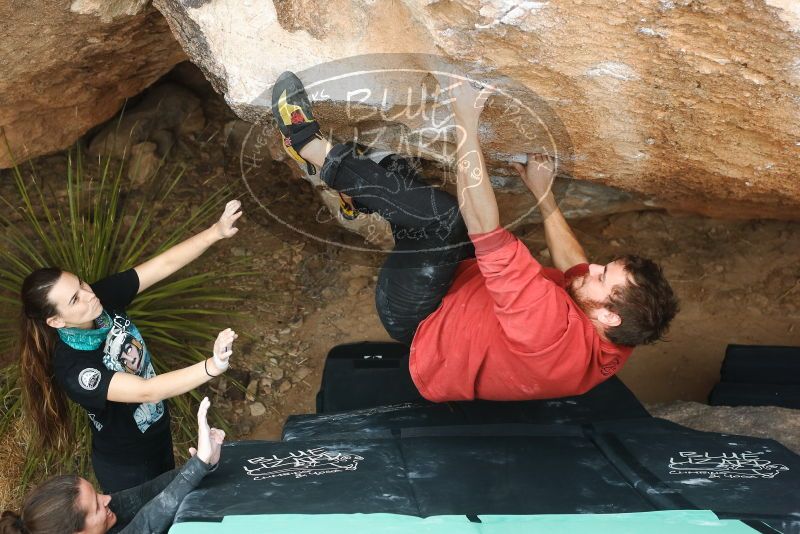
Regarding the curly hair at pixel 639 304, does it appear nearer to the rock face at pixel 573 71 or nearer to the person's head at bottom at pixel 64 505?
the rock face at pixel 573 71

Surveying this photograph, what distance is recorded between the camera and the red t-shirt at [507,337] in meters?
1.86

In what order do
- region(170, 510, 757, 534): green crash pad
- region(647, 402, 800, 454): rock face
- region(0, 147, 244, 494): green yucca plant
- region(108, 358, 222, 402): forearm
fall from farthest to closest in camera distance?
region(0, 147, 244, 494): green yucca plant, region(647, 402, 800, 454): rock face, region(108, 358, 222, 402): forearm, region(170, 510, 757, 534): green crash pad

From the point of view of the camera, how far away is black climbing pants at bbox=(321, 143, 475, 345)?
2068mm

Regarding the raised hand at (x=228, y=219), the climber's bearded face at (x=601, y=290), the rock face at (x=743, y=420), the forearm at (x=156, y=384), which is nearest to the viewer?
the climber's bearded face at (x=601, y=290)

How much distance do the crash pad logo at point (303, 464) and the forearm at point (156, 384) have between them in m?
0.27

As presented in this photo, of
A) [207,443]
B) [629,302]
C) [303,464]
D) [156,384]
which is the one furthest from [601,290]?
[156,384]

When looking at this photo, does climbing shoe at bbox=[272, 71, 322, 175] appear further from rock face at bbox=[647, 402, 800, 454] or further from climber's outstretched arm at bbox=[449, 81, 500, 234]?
rock face at bbox=[647, 402, 800, 454]

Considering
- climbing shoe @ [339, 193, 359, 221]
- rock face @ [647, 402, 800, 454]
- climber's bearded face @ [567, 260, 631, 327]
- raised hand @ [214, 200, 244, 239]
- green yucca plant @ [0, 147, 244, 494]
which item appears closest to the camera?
climber's bearded face @ [567, 260, 631, 327]

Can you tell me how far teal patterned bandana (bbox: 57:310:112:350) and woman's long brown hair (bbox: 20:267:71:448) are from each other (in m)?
0.07

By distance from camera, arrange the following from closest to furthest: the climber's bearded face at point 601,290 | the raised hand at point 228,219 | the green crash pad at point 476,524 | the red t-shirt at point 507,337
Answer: the green crash pad at point 476,524, the red t-shirt at point 507,337, the climber's bearded face at point 601,290, the raised hand at point 228,219

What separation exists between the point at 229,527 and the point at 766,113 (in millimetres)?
1623

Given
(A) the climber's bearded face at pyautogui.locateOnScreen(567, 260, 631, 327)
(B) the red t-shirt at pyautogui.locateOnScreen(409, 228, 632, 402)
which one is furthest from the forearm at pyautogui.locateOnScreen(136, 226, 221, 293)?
(A) the climber's bearded face at pyautogui.locateOnScreen(567, 260, 631, 327)

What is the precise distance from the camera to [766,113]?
6.44 ft

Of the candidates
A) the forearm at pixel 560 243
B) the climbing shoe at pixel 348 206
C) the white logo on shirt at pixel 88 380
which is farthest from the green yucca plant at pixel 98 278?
the forearm at pixel 560 243
